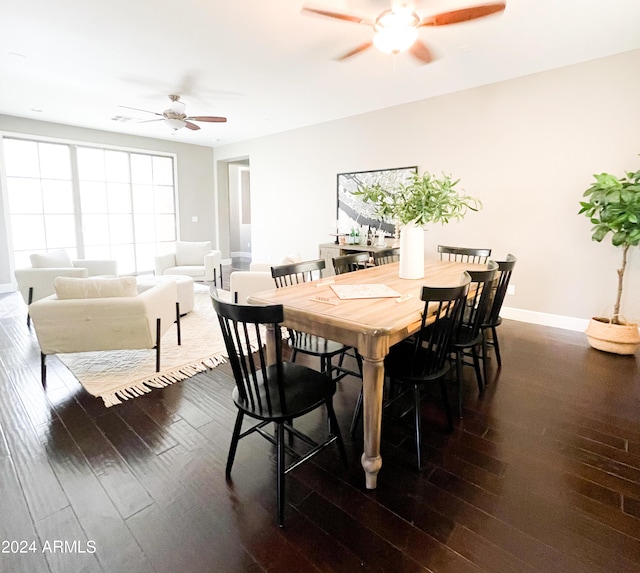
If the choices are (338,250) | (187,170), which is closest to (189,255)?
(338,250)

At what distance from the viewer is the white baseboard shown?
12.9 ft

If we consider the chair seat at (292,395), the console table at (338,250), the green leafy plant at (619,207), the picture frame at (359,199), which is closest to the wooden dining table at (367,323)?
the chair seat at (292,395)

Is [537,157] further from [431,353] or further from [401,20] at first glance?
[431,353]

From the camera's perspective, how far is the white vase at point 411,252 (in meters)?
A: 2.46

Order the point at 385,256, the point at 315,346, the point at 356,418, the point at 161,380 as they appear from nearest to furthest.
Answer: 1. the point at 356,418
2. the point at 315,346
3. the point at 161,380
4. the point at 385,256

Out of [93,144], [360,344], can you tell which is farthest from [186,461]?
[93,144]

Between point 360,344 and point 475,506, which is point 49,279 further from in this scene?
point 475,506

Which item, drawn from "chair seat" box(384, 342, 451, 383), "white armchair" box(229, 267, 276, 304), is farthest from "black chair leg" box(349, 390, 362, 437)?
"white armchair" box(229, 267, 276, 304)

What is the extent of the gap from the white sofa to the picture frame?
336 centimetres

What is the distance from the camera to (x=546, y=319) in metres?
4.16

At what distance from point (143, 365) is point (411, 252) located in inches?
92.7

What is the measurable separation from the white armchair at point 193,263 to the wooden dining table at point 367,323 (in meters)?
3.64

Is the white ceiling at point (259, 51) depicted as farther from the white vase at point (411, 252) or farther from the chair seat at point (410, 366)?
the chair seat at point (410, 366)

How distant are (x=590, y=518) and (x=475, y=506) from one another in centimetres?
47
